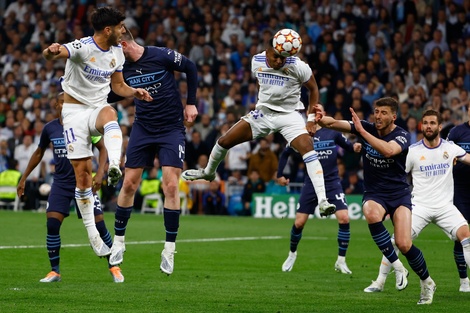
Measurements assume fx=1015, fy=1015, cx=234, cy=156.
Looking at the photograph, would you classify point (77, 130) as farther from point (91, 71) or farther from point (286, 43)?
point (286, 43)

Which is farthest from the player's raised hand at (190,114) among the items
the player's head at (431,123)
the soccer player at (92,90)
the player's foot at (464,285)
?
the player's foot at (464,285)

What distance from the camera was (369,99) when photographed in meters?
28.0

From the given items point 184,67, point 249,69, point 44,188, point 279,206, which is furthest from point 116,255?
point 249,69

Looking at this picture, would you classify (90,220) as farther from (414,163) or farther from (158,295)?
(414,163)

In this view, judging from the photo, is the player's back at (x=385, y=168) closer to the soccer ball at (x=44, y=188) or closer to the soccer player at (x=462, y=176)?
the soccer player at (x=462, y=176)

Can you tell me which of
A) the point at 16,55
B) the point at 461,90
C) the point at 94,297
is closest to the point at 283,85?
the point at 94,297

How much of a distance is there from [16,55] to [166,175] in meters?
22.6

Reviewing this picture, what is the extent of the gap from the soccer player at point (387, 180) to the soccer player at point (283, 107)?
25.7 inches

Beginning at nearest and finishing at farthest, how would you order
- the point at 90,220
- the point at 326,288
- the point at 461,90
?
the point at 90,220
the point at 326,288
the point at 461,90

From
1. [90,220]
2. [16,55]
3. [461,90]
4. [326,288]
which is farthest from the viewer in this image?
[16,55]

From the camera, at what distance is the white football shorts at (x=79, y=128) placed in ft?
41.9

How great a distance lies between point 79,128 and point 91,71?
0.73 metres

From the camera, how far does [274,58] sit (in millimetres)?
13586

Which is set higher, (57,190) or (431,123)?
(431,123)
